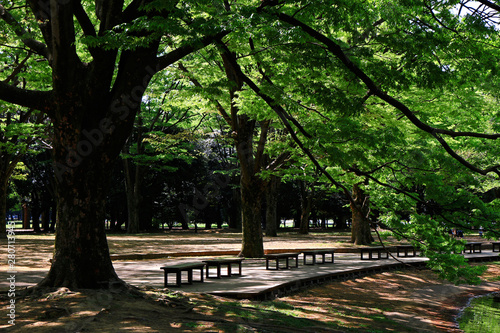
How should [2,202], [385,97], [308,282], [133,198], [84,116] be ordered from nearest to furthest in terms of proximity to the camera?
1. [385,97]
2. [84,116]
3. [308,282]
4. [2,202]
5. [133,198]

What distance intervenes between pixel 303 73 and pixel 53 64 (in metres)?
5.73

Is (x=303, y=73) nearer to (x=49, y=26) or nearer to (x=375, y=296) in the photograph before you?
(x=49, y=26)

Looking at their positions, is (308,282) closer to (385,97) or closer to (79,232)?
(79,232)

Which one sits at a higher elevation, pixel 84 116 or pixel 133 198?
pixel 84 116

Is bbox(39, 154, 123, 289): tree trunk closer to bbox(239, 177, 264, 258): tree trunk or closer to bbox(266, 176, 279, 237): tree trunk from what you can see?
bbox(239, 177, 264, 258): tree trunk

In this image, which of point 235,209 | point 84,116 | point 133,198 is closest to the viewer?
point 84,116

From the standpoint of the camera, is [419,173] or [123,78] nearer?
[123,78]

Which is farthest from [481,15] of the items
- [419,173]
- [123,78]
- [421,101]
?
[421,101]

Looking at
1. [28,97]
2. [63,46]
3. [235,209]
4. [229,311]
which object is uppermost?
[63,46]

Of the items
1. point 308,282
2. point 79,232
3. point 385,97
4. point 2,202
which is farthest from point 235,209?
point 385,97

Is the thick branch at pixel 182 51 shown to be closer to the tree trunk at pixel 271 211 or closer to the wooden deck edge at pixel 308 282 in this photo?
the wooden deck edge at pixel 308 282

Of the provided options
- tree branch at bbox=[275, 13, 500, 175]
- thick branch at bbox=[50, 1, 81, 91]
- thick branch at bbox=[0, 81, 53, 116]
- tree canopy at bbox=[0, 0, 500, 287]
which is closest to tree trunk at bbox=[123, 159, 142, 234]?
tree canopy at bbox=[0, 0, 500, 287]

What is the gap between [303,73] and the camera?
10.7 meters

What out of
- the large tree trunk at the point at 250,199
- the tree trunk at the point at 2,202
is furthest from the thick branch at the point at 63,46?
the tree trunk at the point at 2,202
